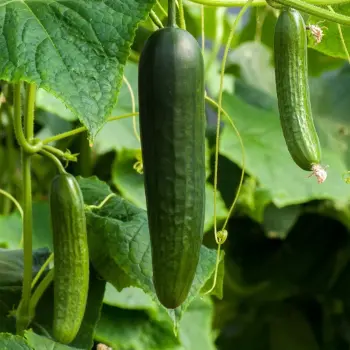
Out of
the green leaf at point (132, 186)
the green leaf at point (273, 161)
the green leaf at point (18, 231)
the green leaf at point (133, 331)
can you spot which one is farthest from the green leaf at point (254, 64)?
the green leaf at point (133, 331)

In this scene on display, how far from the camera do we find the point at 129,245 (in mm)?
703

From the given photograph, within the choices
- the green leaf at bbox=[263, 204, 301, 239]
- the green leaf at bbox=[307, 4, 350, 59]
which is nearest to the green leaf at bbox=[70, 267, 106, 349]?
the green leaf at bbox=[307, 4, 350, 59]

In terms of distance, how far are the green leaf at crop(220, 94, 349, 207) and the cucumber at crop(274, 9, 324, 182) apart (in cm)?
59

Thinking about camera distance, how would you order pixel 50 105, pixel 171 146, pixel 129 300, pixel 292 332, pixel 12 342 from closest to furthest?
pixel 171 146
pixel 12 342
pixel 129 300
pixel 50 105
pixel 292 332

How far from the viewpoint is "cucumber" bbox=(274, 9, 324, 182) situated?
0.54 meters

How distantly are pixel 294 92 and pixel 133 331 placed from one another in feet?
1.47

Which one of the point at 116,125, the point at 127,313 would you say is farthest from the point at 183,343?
the point at 116,125

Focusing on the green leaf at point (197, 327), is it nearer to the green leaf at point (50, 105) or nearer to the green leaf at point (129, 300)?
the green leaf at point (129, 300)

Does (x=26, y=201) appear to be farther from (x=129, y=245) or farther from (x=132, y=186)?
(x=132, y=186)

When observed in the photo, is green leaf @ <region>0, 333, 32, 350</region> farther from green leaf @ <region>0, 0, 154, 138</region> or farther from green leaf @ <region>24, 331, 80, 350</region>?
green leaf @ <region>0, 0, 154, 138</region>

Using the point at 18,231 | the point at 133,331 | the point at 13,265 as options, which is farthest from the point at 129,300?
the point at 18,231

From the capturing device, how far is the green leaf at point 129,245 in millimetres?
683

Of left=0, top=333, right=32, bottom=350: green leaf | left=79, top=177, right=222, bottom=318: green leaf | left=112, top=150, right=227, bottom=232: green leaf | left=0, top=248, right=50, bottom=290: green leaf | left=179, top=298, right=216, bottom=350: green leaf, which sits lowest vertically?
left=179, top=298, right=216, bottom=350: green leaf

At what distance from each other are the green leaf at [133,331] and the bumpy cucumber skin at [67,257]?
221mm
